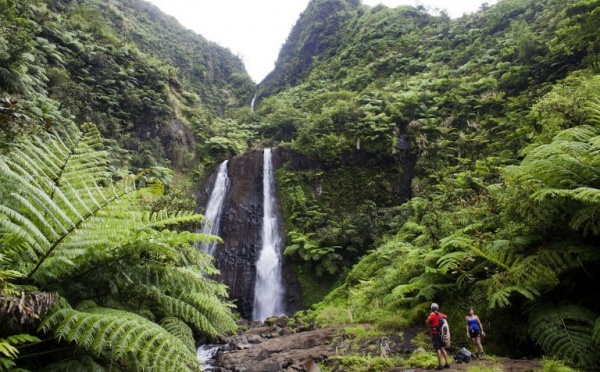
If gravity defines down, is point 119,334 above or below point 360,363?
above

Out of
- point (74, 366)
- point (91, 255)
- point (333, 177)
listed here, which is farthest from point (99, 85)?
point (74, 366)

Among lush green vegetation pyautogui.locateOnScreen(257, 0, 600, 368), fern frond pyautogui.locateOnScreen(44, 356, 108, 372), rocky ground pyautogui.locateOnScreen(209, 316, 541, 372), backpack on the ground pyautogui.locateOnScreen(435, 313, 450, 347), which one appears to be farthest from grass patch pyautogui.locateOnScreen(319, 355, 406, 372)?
fern frond pyautogui.locateOnScreen(44, 356, 108, 372)

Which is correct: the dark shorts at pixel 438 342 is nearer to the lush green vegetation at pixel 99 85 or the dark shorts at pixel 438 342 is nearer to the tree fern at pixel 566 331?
the tree fern at pixel 566 331

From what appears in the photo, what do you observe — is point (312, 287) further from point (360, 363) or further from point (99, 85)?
point (99, 85)

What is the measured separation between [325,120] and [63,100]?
1430 cm

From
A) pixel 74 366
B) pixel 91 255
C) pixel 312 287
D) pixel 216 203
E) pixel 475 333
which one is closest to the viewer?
pixel 74 366

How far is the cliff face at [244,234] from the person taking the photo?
16844 mm

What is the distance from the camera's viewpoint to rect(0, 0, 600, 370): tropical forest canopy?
8.74 ft

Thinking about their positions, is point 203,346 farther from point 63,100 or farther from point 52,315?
point 63,100

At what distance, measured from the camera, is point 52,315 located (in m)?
2.32

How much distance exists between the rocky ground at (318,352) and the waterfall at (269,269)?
5.83m

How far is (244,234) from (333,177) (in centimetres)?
596

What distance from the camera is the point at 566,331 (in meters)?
4.20

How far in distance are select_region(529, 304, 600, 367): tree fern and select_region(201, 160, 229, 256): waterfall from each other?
52.3 feet
